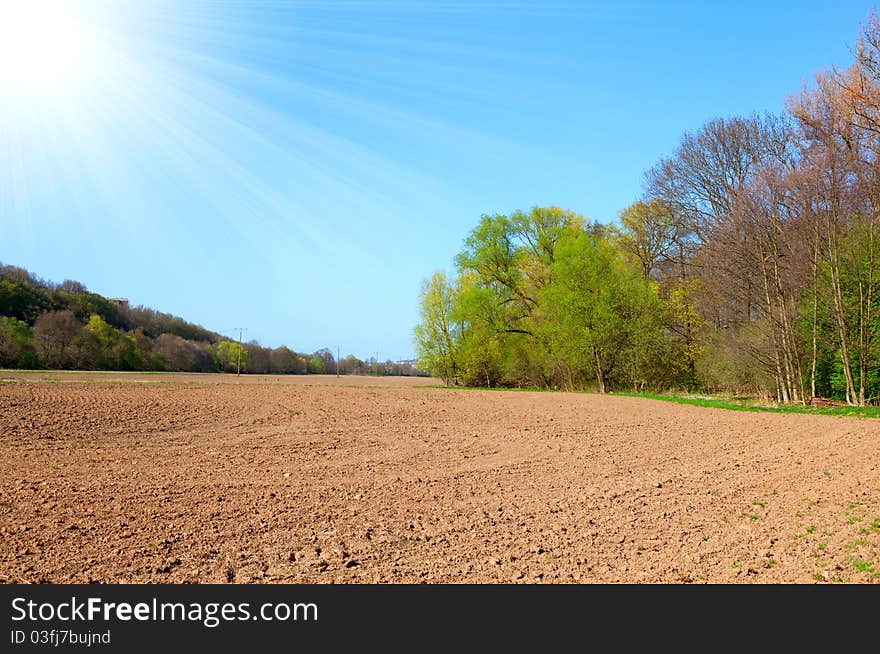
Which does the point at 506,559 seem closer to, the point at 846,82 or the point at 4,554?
the point at 4,554

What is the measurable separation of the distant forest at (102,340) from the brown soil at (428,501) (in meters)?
54.8

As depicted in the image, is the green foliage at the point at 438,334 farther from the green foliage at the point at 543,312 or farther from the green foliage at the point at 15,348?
the green foliage at the point at 15,348

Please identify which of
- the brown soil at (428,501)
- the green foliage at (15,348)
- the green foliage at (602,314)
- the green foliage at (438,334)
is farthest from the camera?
the green foliage at (15,348)

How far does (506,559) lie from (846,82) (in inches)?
829

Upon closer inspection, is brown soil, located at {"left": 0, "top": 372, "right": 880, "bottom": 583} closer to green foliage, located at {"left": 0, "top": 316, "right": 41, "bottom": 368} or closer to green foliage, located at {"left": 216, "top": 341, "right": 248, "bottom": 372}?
green foliage, located at {"left": 0, "top": 316, "right": 41, "bottom": 368}

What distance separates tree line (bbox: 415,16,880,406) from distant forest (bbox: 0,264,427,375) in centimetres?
4447

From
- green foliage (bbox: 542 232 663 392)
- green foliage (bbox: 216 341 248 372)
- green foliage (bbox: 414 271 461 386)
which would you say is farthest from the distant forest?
green foliage (bbox: 542 232 663 392)

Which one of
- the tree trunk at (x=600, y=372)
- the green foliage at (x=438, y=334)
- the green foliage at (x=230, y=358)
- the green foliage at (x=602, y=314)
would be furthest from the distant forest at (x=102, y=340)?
the tree trunk at (x=600, y=372)

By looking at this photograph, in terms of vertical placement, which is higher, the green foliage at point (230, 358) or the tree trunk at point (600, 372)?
the green foliage at point (230, 358)

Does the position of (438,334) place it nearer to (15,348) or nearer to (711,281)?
(711,281)

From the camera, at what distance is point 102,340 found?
225 feet

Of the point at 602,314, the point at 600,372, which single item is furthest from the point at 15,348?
the point at 602,314

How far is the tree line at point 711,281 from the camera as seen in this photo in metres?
19.8

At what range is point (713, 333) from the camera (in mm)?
27734
